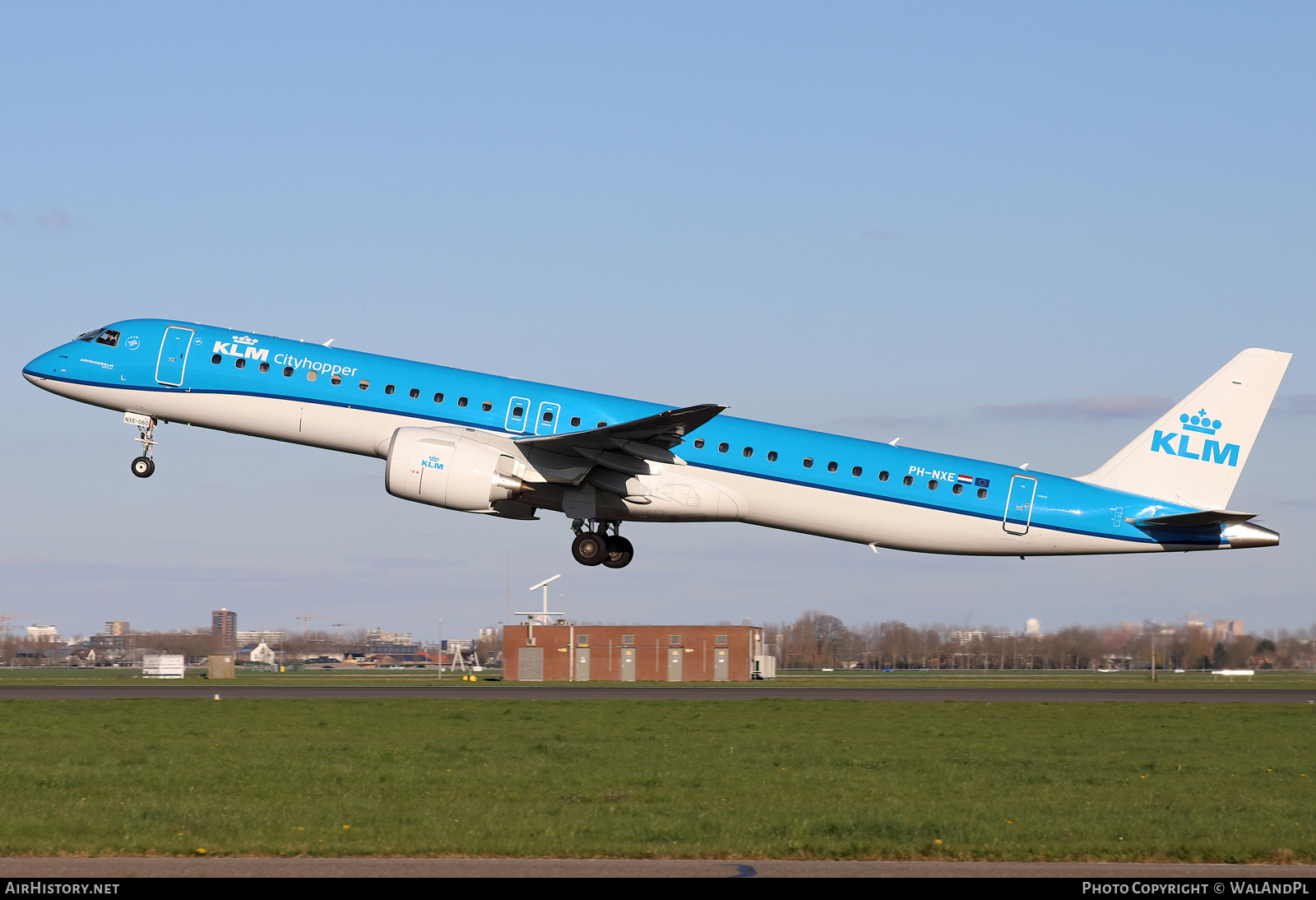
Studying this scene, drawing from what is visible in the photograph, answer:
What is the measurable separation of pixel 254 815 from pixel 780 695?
111 ft

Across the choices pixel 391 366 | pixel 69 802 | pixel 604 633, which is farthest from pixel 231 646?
pixel 69 802

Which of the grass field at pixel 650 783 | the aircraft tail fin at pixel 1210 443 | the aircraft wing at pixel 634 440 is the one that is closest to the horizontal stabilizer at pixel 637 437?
the aircraft wing at pixel 634 440

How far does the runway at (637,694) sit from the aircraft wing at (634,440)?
1332 cm

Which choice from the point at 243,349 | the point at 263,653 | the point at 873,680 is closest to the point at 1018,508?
the point at 243,349

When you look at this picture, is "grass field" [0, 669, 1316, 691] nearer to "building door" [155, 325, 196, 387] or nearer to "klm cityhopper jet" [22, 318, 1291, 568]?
"klm cityhopper jet" [22, 318, 1291, 568]

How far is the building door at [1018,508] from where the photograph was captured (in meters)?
34.8

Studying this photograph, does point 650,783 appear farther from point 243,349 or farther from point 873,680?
point 873,680

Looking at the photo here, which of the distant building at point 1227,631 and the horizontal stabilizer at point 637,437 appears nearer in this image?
the horizontal stabilizer at point 637,437

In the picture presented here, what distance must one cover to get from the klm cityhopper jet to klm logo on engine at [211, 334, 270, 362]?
0.04 meters

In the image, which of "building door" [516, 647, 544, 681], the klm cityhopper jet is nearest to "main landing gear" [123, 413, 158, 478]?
the klm cityhopper jet

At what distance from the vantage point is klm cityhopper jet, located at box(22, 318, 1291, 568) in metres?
33.0

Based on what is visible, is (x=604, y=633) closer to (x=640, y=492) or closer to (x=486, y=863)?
(x=640, y=492)

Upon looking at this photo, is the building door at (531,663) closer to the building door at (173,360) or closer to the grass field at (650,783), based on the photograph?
the grass field at (650,783)

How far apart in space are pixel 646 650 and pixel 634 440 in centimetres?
4911
